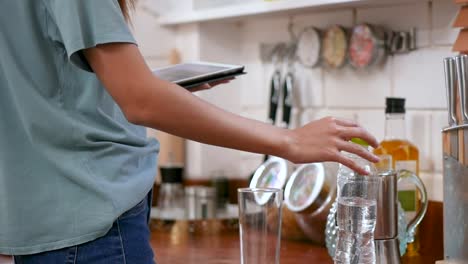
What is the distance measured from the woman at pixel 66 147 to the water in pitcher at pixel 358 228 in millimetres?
114

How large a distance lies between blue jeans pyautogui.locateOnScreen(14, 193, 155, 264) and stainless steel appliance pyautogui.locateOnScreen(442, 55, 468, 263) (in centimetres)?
48

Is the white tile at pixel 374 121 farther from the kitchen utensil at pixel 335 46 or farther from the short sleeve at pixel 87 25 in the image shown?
the short sleeve at pixel 87 25

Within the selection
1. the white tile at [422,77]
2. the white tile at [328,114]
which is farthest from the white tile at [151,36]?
the white tile at [422,77]

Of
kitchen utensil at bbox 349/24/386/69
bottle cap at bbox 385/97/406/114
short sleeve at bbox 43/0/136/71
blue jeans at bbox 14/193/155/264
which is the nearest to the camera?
short sleeve at bbox 43/0/136/71

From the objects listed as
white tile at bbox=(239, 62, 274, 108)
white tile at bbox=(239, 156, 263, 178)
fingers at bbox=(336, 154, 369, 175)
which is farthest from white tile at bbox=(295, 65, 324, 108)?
fingers at bbox=(336, 154, 369, 175)

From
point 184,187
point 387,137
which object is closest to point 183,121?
point 387,137

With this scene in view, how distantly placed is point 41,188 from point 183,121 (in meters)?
0.22

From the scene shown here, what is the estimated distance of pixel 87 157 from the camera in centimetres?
96

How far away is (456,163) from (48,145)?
0.61m

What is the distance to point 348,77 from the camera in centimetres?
175

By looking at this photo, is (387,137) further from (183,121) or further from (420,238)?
(183,121)

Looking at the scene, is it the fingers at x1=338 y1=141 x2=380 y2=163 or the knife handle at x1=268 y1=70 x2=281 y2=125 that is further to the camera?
the knife handle at x1=268 y1=70 x2=281 y2=125

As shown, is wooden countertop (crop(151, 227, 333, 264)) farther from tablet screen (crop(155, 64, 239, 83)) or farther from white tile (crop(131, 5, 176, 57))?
white tile (crop(131, 5, 176, 57))

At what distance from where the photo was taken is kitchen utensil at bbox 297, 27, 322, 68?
70.4 inches
